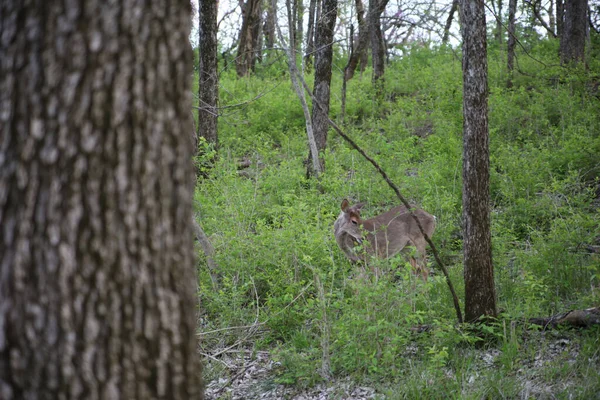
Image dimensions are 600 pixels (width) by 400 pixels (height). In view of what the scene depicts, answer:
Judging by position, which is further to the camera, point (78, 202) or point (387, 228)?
point (387, 228)

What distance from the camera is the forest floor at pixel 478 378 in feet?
16.3

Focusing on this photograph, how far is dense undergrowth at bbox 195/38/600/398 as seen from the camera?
5.61 metres

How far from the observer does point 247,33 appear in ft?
75.0

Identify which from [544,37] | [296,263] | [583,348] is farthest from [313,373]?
[544,37]

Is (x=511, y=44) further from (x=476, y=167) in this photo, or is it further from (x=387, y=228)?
(x=476, y=167)

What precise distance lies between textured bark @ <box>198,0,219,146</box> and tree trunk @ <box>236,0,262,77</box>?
320 inches

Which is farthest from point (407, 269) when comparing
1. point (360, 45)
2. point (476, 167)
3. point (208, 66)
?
point (360, 45)

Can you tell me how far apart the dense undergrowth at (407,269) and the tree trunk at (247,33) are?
8.43 m

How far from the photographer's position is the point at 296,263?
24.3 ft

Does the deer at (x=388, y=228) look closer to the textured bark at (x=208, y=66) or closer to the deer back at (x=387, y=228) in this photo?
the deer back at (x=387, y=228)

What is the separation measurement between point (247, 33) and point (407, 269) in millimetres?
18466

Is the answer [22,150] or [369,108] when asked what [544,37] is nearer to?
[369,108]

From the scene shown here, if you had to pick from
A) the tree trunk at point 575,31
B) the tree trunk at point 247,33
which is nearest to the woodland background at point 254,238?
the tree trunk at point 575,31

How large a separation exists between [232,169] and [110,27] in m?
7.08
